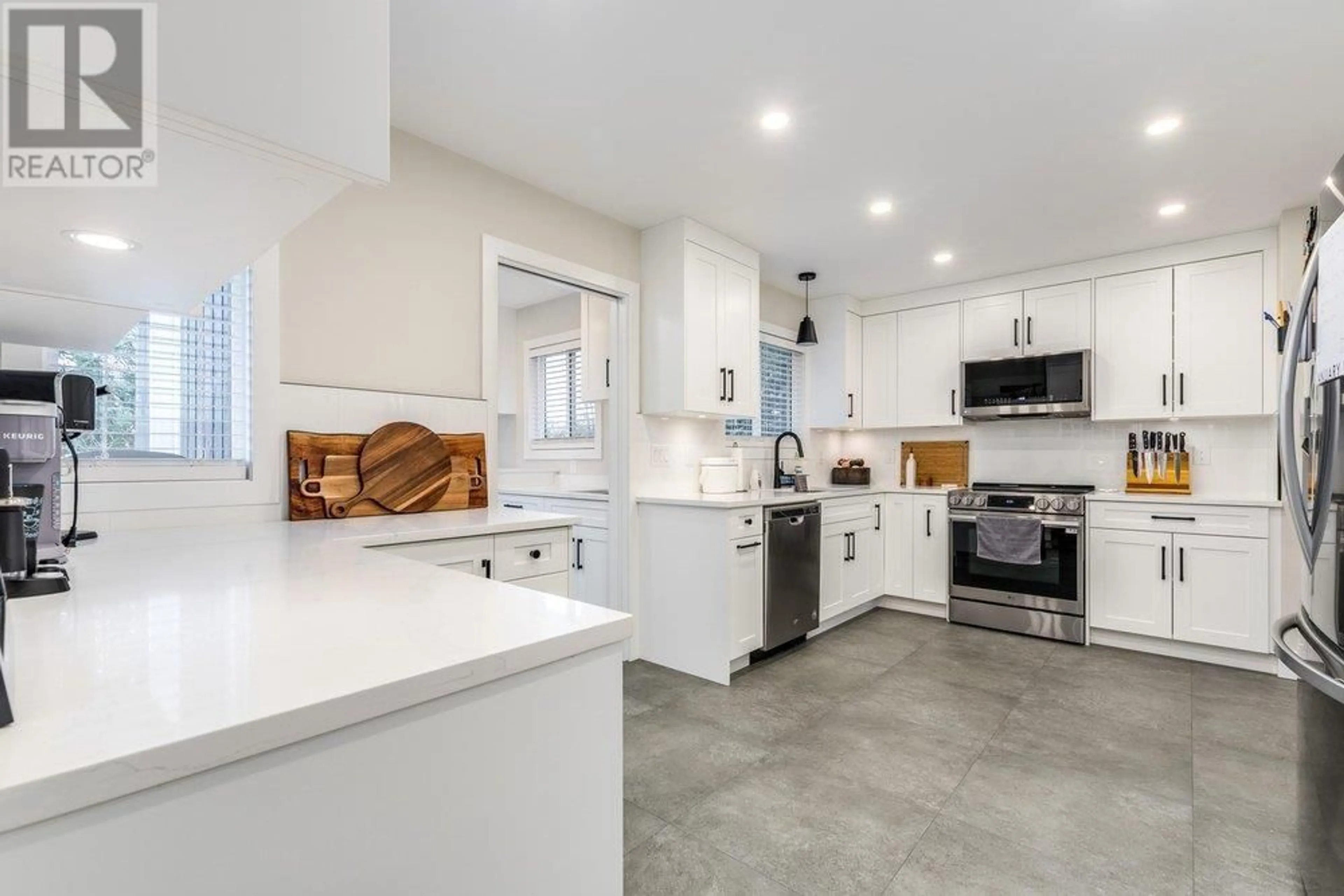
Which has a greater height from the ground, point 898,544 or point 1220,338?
point 1220,338

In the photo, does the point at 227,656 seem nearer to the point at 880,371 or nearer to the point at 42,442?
the point at 42,442

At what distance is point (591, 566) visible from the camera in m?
3.68

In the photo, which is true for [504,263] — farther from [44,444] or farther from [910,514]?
[910,514]

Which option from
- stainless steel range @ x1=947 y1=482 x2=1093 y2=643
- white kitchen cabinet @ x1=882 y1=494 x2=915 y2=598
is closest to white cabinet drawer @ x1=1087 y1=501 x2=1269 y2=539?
stainless steel range @ x1=947 y1=482 x2=1093 y2=643

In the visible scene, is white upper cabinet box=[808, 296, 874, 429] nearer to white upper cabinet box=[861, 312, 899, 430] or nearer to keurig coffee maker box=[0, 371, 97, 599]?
white upper cabinet box=[861, 312, 899, 430]

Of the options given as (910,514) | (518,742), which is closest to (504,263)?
(518,742)

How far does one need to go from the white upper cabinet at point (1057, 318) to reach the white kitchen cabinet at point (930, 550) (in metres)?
1.24

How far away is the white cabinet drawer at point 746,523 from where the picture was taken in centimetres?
319

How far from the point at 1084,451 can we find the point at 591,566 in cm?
346

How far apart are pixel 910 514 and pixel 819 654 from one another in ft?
5.06

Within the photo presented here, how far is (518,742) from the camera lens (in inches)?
29.6

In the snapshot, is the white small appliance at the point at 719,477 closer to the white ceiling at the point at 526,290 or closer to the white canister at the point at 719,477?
the white canister at the point at 719,477

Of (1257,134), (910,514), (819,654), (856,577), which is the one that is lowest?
(819,654)

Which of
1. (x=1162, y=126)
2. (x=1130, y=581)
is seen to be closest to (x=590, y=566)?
(x=1130, y=581)
